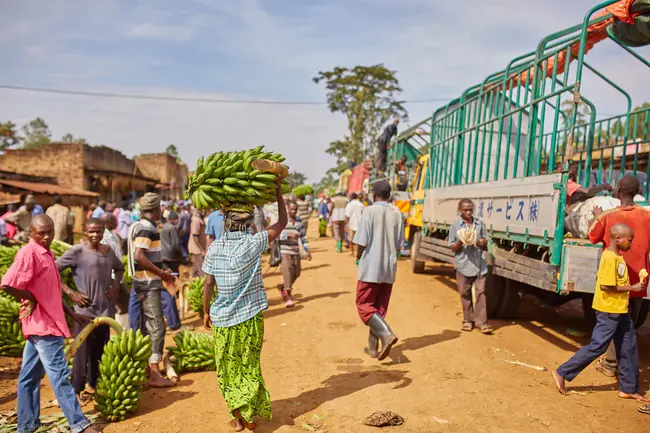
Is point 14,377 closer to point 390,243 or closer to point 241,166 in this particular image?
point 241,166

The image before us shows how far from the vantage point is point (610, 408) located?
414 cm

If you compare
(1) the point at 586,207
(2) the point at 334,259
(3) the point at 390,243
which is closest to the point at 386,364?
(3) the point at 390,243

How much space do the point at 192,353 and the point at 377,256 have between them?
2.17 m

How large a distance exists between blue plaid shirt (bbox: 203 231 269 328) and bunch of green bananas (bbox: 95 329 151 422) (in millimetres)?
1150

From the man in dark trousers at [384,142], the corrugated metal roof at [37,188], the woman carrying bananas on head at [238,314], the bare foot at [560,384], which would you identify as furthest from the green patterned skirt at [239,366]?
the corrugated metal roof at [37,188]

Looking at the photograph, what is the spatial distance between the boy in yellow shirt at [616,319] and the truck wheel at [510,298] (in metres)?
2.53

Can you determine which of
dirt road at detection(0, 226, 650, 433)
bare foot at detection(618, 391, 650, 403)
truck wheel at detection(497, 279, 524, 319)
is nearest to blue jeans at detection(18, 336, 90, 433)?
dirt road at detection(0, 226, 650, 433)

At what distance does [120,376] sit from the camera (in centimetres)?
415

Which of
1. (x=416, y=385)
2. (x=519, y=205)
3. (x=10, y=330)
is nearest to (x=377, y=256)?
(x=416, y=385)

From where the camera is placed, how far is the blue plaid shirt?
11.8ft

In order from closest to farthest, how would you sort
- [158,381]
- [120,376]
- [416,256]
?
1. [120,376]
2. [158,381]
3. [416,256]

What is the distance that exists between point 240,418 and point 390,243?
2.41m

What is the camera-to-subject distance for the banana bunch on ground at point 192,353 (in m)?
5.21

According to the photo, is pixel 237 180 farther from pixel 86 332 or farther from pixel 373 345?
pixel 373 345
